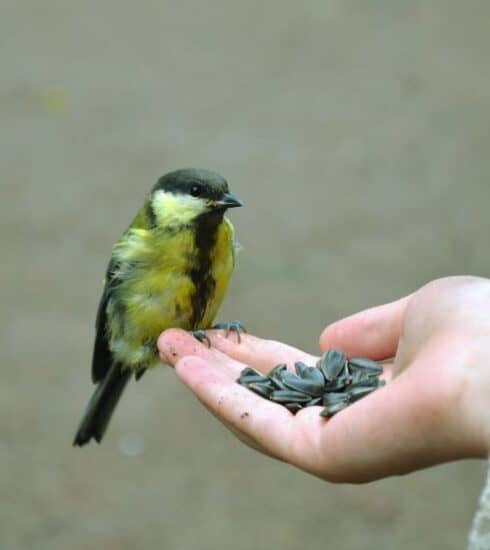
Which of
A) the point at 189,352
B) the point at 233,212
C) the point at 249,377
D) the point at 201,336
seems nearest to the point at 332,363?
the point at 249,377

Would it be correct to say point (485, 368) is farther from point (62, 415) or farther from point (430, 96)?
point (430, 96)

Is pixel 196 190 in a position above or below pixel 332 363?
above

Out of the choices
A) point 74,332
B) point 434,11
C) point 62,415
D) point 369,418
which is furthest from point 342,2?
point 369,418

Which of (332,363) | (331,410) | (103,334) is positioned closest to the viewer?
(331,410)

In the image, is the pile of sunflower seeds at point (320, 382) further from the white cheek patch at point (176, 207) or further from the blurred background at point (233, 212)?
the blurred background at point (233, 212)

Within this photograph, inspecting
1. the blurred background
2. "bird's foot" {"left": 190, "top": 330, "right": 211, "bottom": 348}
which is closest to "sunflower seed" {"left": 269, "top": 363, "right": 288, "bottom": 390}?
"bird's foot" {"left": 190, "top": 330, "right": 211, "bottom": 348}

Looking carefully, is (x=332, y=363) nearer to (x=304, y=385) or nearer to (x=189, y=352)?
(x=304, y=385)

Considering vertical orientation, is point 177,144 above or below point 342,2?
below

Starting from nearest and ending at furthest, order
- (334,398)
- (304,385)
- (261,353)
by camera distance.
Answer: (334,398), (304,385), (261,353)
